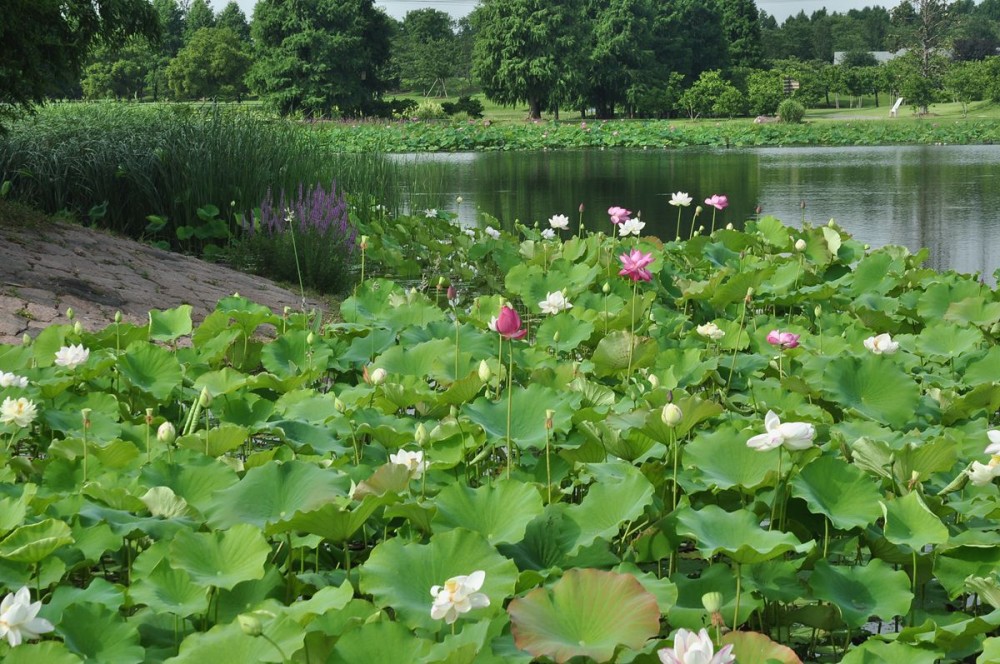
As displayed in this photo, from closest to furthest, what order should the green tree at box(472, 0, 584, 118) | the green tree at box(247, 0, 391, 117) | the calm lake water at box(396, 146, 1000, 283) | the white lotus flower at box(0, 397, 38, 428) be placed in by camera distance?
the white lotus flower at box(0, 397, 38, 428) < the calm lake water at box(396, 146, 1000, 283) < the green tree at box(247, 0, 391, 117) < the green tree at box(472, 0, 584, 118)

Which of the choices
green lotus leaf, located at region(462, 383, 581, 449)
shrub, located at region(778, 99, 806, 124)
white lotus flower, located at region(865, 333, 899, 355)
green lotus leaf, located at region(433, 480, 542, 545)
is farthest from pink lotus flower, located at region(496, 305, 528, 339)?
shrub, located at region(778, 99, 806, 124)

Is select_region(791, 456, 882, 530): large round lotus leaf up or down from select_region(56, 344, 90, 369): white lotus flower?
down

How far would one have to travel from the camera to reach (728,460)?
206 centimetres

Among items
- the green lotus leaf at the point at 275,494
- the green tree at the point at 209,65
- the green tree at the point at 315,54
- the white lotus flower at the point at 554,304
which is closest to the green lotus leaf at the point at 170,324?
the white lotus flower at the point at 554,304

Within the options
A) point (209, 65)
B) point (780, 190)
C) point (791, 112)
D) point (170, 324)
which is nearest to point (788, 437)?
point (170, 324)

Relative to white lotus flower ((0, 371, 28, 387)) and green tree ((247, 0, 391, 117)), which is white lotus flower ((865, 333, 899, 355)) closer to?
white lotus flower ((0, 371, 28, 387))

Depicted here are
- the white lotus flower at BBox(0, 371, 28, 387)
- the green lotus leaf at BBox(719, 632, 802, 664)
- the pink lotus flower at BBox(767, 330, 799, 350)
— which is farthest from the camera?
the pink lotus flower at BBox(767, 330, 799, 350)

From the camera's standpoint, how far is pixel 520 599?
58.1 inches

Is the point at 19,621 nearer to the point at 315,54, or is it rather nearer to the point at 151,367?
the point at 151,367

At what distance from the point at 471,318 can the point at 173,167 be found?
402 centimetres

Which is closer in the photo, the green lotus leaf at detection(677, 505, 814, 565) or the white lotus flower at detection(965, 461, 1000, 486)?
the green lotus leaf at detection(677, 505, 814, 565)

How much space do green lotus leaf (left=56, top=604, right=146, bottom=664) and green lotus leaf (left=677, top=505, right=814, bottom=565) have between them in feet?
2.90

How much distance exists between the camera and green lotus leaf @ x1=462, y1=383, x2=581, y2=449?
2.28 m

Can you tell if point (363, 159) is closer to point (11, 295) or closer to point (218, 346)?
point (11, 295)
